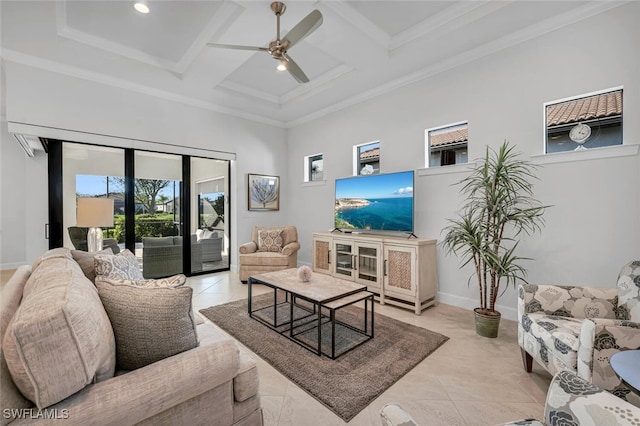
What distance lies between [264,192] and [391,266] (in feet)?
10.0

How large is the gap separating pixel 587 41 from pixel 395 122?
2.02m

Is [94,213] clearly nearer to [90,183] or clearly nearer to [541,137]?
[90,183]

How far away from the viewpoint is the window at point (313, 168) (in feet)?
17.5

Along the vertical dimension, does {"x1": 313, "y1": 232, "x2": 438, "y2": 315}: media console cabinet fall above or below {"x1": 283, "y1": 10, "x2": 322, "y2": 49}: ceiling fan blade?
below

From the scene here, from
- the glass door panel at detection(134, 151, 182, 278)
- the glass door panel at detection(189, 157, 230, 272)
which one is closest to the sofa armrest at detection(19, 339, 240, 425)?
the glass door panel at detection(134, 151, 182, 278)

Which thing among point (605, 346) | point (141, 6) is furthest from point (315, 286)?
point (141, 6)

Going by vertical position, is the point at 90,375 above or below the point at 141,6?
below

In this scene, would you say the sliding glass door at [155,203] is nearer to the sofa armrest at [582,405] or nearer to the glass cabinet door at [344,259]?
the glass cabinet door at [344,259]

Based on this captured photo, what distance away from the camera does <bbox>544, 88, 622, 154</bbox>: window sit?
2.53 m

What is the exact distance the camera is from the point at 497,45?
3.06 metres

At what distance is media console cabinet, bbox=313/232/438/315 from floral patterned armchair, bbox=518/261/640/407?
119 cm

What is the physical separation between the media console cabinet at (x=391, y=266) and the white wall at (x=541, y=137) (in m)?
0.36

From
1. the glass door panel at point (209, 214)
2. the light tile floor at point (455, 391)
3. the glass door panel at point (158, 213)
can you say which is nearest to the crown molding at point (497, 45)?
the glass door panel at point (209, 214)

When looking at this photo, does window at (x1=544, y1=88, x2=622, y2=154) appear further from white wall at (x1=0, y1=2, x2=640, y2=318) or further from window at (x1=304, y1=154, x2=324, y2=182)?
window at (x1=304, y1=154, x2=324, y2=182)
